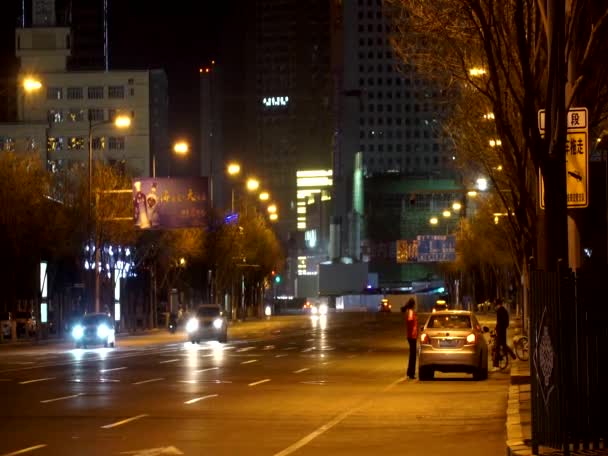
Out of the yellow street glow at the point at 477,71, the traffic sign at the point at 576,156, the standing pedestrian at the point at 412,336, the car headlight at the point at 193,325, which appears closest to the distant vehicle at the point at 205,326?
the car headlight at the point at 193,325

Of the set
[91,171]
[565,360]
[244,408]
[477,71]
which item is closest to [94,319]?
[91,171]

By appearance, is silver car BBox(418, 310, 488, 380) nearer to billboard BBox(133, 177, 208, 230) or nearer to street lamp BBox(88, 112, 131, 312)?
street lamp BBox(88, 112, 131, 312)

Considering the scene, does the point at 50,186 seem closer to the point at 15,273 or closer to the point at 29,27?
the point at 15,273

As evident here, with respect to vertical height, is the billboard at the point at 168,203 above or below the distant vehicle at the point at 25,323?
above

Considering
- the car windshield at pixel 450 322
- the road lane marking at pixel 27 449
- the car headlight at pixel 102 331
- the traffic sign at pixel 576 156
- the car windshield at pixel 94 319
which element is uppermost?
the traffic sign at pixel 576 156

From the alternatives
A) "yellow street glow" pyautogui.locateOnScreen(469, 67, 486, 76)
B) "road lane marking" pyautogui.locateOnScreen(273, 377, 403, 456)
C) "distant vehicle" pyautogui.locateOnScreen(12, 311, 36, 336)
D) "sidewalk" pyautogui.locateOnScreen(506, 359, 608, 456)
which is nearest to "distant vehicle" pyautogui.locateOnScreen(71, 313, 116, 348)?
"distant vehicle" pyautogui.locateOnScreen(12, 311, 36, 336)

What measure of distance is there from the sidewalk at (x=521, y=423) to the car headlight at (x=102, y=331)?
27773 mm

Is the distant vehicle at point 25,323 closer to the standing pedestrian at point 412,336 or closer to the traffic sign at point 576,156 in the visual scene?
the standing pedestrian at point 412,336

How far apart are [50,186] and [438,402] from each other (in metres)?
54.2

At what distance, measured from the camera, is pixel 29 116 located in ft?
470

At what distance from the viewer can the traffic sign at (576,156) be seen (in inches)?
640

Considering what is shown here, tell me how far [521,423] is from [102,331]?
40.9 meters

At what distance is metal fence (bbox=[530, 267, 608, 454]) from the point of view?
46.0 ft

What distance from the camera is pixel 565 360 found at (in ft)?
46.3
